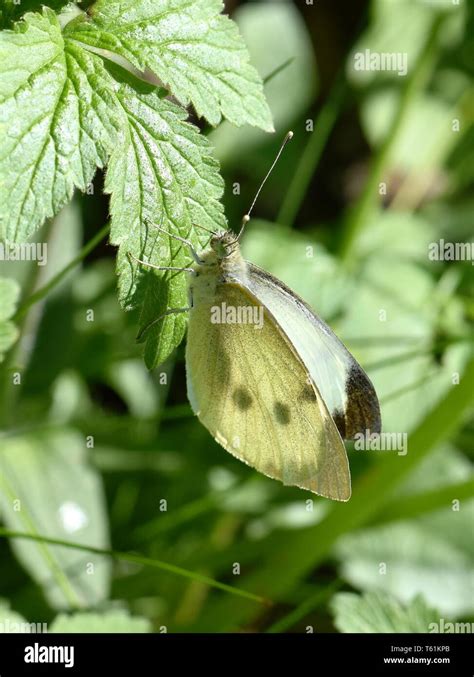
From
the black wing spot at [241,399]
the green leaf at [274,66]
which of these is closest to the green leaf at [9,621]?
the black wing spot at [241,399]

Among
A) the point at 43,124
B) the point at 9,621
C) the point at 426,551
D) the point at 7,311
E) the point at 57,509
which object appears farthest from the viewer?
the point at 426,551

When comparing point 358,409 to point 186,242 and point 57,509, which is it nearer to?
point 186,242

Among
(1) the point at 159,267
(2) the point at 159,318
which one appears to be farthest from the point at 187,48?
(2) the point at 159,318

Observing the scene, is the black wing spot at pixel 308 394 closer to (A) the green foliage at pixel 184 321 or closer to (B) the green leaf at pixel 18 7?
(A) the green foliage at pixel 184 321

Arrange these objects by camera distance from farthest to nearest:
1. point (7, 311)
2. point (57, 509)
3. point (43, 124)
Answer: point (57, 509)
point (7, 311)
point (43, 124)

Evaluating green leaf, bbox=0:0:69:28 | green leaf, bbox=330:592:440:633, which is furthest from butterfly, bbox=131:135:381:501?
green leaf, bbox=0:0:69:28
